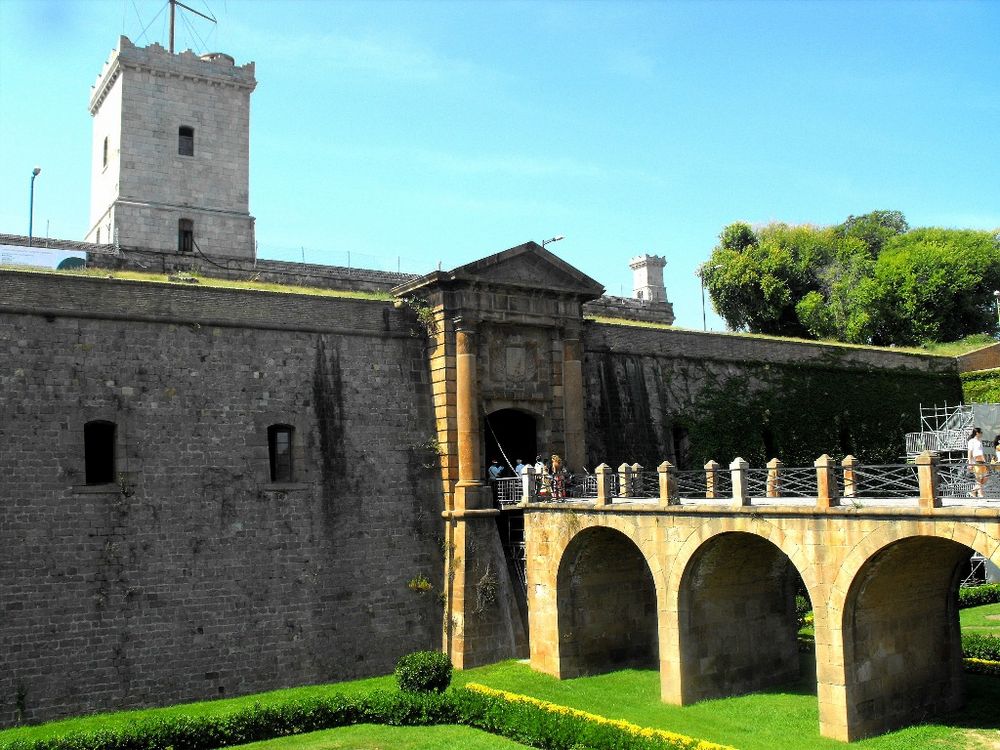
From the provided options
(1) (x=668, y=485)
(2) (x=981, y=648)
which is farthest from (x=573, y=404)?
(2) (x=981, y=648)

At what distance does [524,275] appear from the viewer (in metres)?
25.0

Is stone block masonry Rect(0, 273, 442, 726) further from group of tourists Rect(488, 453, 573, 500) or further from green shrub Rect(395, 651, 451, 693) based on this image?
green shrub Rect(395, 651, 451, 693)

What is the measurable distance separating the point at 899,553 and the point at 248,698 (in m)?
13.2

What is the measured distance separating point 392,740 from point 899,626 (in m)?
9.40

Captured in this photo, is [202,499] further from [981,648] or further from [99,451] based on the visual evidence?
[981,648]

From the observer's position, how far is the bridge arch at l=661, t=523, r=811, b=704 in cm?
1928

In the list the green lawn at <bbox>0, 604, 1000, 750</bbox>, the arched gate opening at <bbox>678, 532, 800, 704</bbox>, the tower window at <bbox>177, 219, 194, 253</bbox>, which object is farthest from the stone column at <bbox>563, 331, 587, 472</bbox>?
the tower window at <bbox>177, 219, 194, 253</bbox>

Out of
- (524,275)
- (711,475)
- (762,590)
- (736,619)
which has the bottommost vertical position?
(736,619)

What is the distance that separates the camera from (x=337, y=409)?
911 inches

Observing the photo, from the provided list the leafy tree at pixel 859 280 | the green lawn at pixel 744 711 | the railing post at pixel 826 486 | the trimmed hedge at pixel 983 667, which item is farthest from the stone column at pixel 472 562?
the leafy tree at pixel 859 280

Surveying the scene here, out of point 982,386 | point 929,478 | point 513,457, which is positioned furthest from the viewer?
point 982,386

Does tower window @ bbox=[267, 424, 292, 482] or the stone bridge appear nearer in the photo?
the stone bridge

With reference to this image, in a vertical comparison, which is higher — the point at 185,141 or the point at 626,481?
the point at 185,141

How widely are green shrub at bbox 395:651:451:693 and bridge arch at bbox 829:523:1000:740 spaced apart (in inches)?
308
